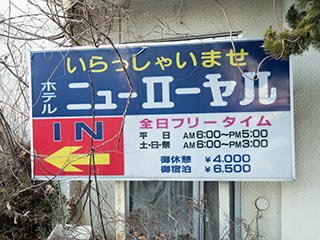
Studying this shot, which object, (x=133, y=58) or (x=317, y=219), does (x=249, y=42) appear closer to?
(x=133, y=58)

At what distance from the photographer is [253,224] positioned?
5.32m

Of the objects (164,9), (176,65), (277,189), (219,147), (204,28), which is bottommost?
(277,189)

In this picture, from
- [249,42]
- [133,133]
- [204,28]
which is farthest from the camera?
[204,28]

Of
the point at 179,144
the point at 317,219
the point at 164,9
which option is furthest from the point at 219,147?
the point at 164,9

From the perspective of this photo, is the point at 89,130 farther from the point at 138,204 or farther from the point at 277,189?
the point at 277,189

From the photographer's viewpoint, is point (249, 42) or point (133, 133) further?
point (133, 133)

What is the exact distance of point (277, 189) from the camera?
206 inches

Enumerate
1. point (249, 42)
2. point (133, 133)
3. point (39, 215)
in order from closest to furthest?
point (249, 42) → point (133, 133) → point (39, 215)

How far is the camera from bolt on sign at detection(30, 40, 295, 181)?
4.78m

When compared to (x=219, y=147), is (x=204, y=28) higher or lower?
higher

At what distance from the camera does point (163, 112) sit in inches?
198

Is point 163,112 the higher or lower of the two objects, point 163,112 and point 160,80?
the lower

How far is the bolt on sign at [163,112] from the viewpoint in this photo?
4.78 metres

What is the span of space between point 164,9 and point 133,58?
3.84ft
